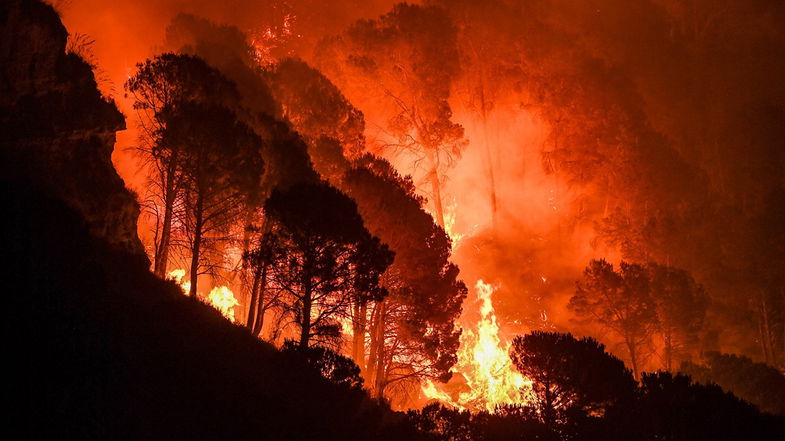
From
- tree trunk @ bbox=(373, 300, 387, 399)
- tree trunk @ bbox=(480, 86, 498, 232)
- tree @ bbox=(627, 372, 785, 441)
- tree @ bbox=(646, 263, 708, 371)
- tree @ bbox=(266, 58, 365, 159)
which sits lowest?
tree @ bbox=(627, 372, 785, 441)

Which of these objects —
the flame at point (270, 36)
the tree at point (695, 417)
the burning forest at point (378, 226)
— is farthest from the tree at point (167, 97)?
the flame at point (270, 36)

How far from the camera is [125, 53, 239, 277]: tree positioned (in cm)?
1878

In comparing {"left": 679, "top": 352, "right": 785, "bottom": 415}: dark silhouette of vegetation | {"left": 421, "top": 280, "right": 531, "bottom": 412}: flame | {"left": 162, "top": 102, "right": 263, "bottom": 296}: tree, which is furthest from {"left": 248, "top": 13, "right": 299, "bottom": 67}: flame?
{"left": 679, "top": 352, "right": 785, "bottom": 415}: dark silhouette of vegetation

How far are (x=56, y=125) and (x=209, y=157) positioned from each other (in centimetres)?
438

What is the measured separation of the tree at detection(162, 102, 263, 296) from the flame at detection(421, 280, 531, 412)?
51.8ft

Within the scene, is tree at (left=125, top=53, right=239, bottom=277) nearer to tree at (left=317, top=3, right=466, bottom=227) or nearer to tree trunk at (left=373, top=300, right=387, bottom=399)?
tree trunk at (left=373, top=300, right=387, bottom=399)

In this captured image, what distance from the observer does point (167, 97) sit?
19672 mm

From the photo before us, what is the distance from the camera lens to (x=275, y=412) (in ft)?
42.0

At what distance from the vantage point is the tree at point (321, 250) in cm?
1706

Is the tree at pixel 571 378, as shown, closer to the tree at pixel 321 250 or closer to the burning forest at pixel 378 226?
the burning forest at pixel 378 226

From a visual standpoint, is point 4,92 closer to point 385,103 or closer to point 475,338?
point 385,103

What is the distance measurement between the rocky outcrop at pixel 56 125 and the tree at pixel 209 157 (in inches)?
76.3

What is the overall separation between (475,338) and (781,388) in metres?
15.1

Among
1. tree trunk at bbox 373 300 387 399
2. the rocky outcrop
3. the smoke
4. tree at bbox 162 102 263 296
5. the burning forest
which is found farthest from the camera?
the smoke
